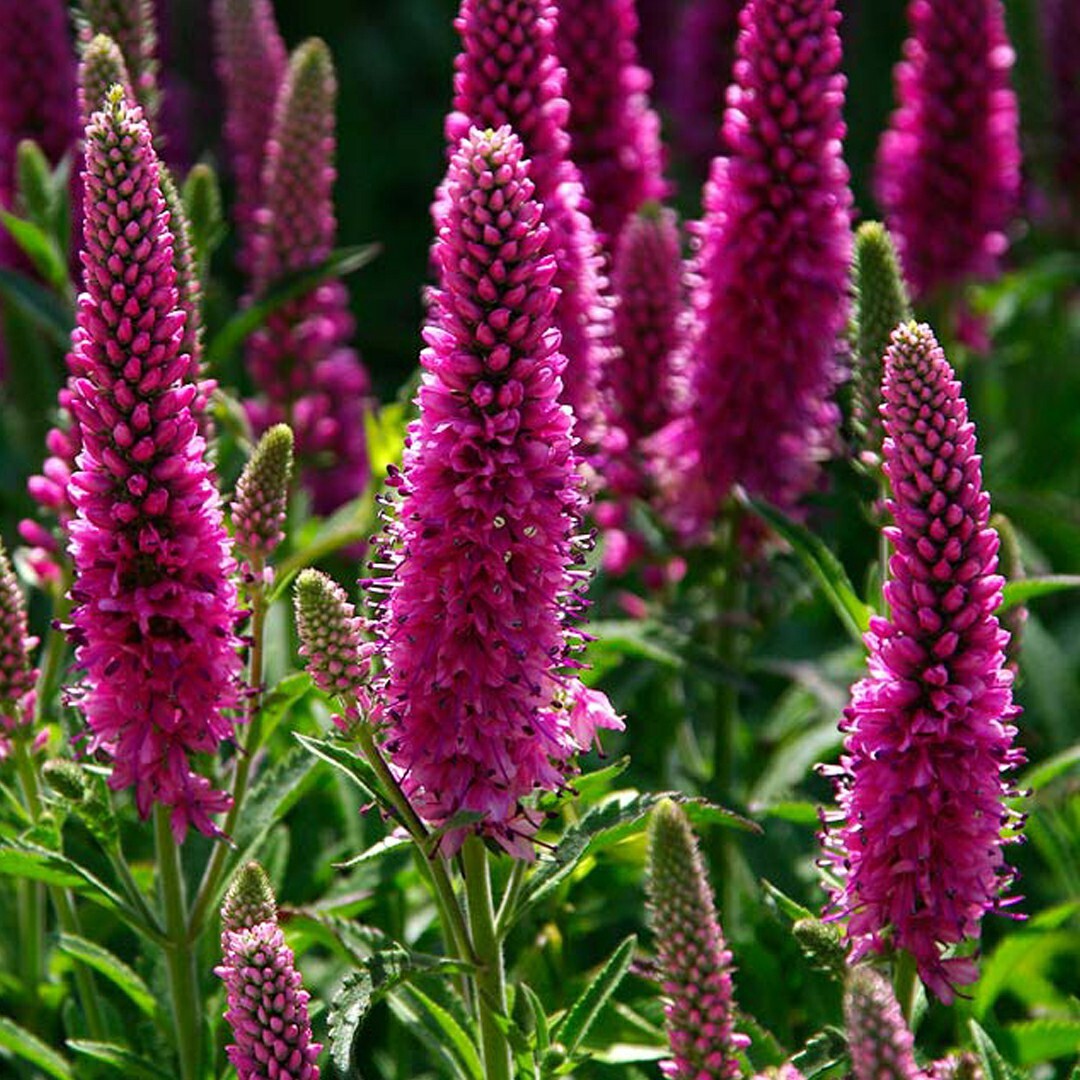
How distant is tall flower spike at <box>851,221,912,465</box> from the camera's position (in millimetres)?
3812

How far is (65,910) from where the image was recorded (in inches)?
153

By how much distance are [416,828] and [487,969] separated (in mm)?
294

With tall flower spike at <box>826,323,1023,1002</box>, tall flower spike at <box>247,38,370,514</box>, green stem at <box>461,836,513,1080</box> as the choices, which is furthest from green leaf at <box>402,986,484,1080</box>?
tall flower spike at <box>247,38,370,514</box>

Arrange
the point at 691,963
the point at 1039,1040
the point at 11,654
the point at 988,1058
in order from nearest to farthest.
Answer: the point at 691,963, the point at 988,1058, the point at 11,654, the point at 1039,1040

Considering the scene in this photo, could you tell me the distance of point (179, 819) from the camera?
3281mm

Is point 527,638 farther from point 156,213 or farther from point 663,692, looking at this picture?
point 663,692

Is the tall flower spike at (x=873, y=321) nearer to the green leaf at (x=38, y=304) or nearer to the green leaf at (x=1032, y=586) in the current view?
the green leaf at (x=1032, y=586)

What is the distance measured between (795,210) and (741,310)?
27cm

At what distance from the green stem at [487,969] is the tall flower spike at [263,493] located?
0.68m

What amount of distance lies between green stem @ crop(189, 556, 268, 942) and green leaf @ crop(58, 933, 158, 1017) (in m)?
0.20

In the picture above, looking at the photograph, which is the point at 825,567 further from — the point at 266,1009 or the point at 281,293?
the point at 281,293

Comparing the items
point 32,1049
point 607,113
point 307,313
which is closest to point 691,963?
point 32,1049

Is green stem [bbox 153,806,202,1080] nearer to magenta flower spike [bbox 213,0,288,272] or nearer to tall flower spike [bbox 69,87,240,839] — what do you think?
tall flower spike [bbox 69,87,240,839]

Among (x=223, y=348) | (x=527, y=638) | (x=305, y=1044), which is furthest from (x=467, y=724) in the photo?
(x=223, y=348)
